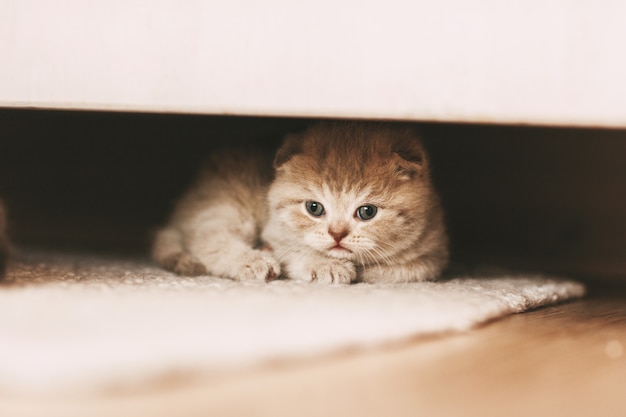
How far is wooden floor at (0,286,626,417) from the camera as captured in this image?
0.72 meters

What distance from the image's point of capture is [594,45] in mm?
1115

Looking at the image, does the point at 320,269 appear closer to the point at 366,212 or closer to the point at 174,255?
the point at 366,212

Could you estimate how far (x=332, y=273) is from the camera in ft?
4.75

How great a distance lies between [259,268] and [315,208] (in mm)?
189

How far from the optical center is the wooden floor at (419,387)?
0.72 meters

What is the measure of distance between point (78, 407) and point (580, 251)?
1932mm

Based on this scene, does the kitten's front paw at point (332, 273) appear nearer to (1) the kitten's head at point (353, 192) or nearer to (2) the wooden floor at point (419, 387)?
(1) the kitten's head at point (353, 192)

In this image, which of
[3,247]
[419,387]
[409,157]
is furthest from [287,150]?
[419,387]

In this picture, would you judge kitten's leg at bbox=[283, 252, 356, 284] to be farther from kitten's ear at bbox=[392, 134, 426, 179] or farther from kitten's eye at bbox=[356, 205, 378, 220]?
kitten's ear at bbox=[392, 134, 426, 179]

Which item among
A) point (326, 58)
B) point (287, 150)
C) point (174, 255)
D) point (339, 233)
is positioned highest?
point (326, 58)

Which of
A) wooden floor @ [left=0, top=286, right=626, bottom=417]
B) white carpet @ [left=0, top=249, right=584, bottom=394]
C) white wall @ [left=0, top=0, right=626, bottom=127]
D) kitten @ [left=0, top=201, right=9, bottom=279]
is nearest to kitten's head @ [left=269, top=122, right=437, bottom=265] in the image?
white carpet @ [left=0, top=249, right=584, bottom=394]

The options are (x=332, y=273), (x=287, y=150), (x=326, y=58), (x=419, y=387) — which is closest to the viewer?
(x=419, y=387)

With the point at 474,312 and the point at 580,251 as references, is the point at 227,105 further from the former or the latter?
the point at 580,251

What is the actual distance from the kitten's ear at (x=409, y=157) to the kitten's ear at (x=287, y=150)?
23cm
